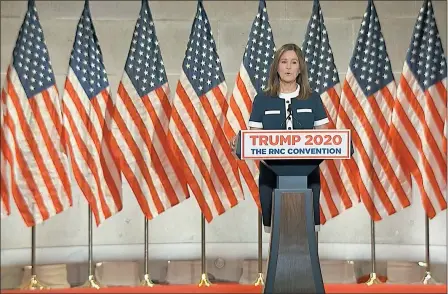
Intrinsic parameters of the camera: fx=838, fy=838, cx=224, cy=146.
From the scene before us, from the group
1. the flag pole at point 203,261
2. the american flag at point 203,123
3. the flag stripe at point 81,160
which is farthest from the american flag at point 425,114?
the flag stripe at point 81,160

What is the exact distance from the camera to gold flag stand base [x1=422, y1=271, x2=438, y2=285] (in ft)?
22.9

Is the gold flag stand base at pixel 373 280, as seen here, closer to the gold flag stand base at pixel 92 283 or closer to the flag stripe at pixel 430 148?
the flag stripe at pixel 430 148

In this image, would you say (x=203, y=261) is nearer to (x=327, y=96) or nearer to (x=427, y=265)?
(x=327, y=96)

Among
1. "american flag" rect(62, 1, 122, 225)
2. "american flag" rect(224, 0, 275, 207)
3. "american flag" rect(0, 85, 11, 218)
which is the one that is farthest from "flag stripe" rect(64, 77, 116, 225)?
"american flag" rect(224, 0, 275, 207)

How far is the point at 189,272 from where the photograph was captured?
741 cm

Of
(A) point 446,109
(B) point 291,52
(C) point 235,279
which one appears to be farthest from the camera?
(C) point 235,279

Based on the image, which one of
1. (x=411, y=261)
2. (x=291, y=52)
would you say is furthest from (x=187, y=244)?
(x=291, y=52)

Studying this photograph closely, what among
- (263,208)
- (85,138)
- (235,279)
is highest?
(85,138)

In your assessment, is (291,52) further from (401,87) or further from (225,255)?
(225,255)

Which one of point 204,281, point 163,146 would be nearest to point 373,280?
point 204,281

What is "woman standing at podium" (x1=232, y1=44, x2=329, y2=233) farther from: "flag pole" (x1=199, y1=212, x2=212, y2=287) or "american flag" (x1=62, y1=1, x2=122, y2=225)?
A: "american flag" (x1=62, y1=1, x2=122, y2=225)

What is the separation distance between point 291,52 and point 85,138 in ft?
→ 8.09

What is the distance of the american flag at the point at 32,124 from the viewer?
6.74 meters

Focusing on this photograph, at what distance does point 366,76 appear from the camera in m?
6.86
